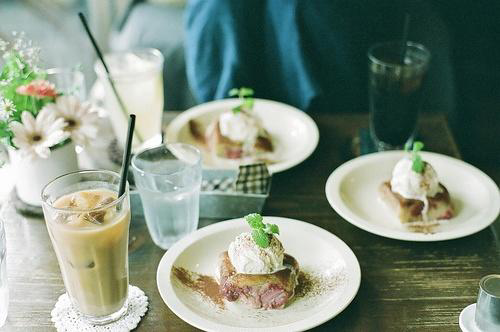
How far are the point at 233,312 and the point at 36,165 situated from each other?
0.60 m

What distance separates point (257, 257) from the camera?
1253 millimetres

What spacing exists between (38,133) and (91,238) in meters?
0.45

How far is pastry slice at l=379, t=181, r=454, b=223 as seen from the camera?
1.55m

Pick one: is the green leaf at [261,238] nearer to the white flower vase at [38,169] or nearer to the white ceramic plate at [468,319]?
the white ceramic plate at [468,319]

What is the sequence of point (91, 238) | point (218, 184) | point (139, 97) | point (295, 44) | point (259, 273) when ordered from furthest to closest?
point (295, 44) < point (139, 97) < point (218, 184) < point (259, 273) < point (91, 238)

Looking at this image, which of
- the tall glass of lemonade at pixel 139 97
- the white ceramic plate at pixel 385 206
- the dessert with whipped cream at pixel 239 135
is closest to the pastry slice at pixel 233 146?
the dessert with whipped cream at pixel 239 135

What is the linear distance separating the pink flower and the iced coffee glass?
14.0 inches

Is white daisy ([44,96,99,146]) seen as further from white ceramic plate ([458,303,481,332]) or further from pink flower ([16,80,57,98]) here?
white ceramic plate ([458,303,481,332])

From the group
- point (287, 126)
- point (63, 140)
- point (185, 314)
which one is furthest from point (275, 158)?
point (185, 314)

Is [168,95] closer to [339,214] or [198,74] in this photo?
[198,74]

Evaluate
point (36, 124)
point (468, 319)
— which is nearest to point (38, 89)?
point (36, 124)

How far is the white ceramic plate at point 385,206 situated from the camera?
57.5 inches

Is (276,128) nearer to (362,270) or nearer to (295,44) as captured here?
(295,44)

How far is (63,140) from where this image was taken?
1.55m
